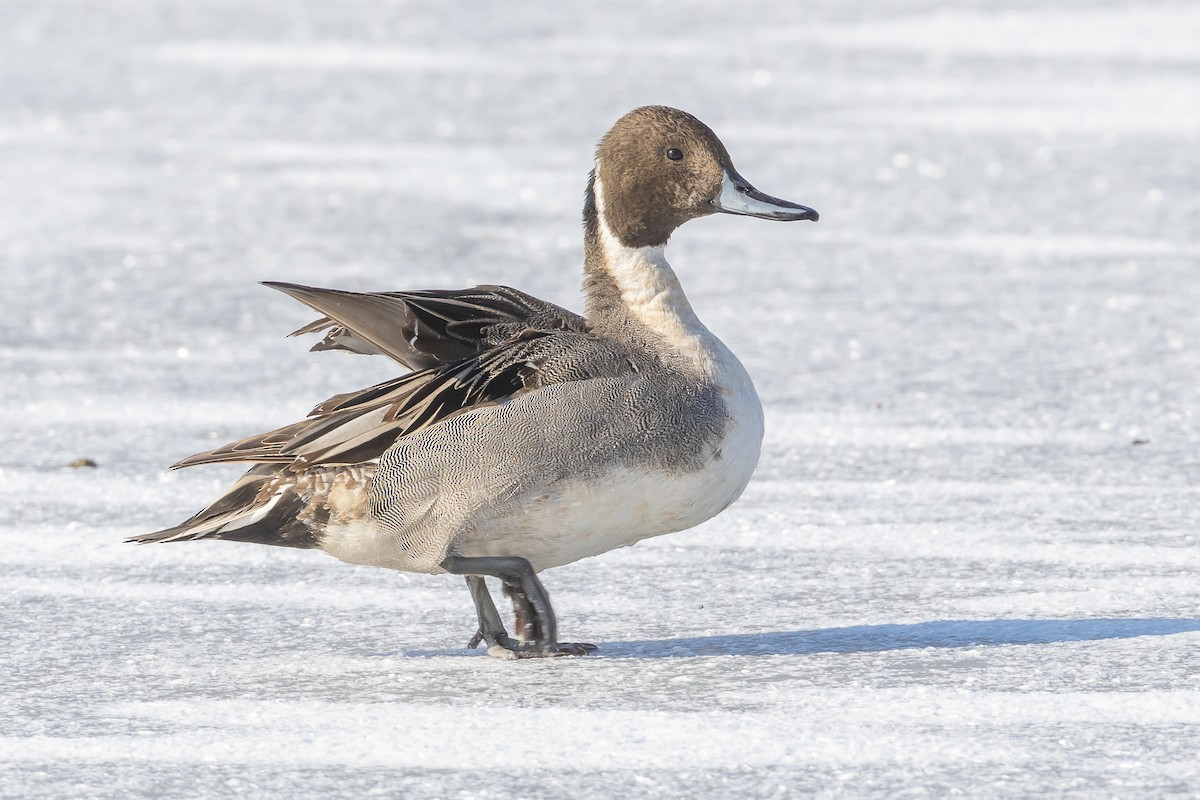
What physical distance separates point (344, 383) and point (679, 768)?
383cm

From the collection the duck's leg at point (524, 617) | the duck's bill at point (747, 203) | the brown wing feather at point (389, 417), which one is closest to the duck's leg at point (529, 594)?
the duck's leg at point (524, 617)

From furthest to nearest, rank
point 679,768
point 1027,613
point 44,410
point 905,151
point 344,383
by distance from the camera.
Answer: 1. point 905,151
2. point 344,383
3. point 44,410
4. point 1027,613
5. point 679,768

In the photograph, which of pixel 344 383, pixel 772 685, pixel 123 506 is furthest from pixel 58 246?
pixel 772 685

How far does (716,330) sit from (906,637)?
3447mm

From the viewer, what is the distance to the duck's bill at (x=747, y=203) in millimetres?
4609

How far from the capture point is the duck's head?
458cm

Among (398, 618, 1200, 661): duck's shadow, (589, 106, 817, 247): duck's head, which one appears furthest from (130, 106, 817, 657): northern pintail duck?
(589, 106, 817, 247): duck's head

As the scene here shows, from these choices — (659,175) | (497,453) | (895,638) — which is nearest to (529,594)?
(497,453)

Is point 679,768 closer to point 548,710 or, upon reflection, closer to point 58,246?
point 548,710

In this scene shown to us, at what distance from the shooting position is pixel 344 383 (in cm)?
692

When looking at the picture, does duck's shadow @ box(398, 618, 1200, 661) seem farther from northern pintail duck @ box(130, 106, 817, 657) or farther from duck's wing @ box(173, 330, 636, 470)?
duck's wing @ box(173, 330, 636, 470)

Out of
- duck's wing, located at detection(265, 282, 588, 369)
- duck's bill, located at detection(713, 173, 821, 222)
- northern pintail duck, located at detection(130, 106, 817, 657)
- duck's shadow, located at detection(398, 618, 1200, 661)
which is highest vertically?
duck's bill, located at detection(713, 173, 821, 222)

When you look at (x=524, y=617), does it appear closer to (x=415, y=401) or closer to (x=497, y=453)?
(x=497, y=453)

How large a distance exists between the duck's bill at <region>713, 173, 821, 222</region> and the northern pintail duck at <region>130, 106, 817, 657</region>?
1.22 feet
